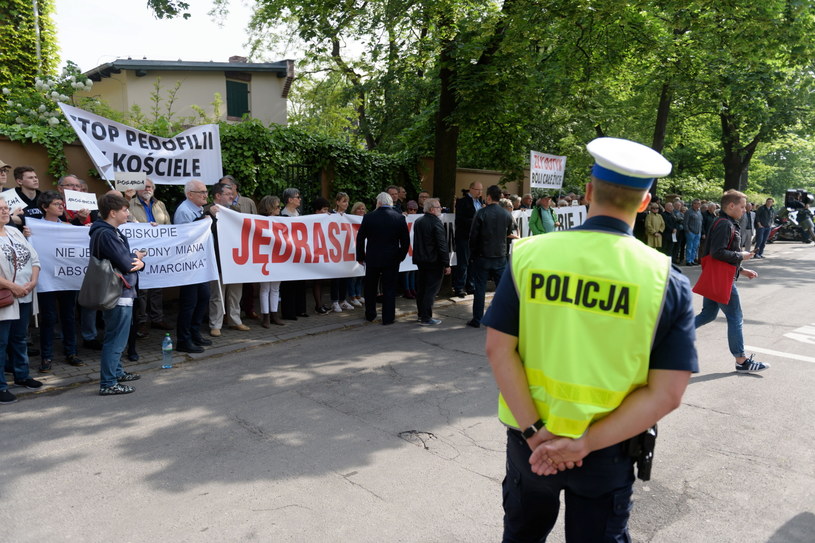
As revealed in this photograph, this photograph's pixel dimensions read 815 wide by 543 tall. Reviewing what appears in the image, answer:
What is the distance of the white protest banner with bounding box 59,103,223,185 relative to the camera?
25.9ft

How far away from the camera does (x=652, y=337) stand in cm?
198

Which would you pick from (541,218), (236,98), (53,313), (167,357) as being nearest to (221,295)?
(167,357)

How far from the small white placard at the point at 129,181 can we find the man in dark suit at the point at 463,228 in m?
5.79

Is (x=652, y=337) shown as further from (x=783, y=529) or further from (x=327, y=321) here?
(x=327, y=321)

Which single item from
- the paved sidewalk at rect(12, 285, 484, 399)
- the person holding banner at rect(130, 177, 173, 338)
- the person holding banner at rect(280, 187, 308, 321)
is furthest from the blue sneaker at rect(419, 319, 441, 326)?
the person holding banner at rect(130, 177, 173, 338)

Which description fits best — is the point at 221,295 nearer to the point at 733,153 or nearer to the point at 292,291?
the point at 292,291

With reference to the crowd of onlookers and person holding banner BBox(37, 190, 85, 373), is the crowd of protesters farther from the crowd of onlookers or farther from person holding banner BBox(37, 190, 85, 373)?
the crowd of onlookers

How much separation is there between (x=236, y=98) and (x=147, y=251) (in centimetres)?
2314

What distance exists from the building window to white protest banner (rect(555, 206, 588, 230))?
60.9 feet

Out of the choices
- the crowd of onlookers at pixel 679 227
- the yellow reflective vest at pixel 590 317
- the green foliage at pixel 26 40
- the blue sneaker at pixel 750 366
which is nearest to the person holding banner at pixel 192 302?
the yellow reflective vest at pixel 590 317

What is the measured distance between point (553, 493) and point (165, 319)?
26.5 feet

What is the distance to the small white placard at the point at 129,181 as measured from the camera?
7.64 metres

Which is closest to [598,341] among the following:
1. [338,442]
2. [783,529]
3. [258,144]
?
[783,529]

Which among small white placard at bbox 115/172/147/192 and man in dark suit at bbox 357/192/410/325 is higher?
small white placard at bbox 115/172/147/192
